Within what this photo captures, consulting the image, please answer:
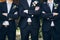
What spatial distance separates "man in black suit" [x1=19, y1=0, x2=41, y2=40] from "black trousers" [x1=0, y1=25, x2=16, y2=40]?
0.36ft

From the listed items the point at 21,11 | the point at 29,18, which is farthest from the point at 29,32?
the point at 21,11

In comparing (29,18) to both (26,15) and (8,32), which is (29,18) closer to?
(26,15)

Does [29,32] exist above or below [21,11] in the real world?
below

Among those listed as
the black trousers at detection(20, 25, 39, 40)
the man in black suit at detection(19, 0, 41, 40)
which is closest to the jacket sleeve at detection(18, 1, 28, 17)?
the man in black suit at detection(19, 0, 41, 40)

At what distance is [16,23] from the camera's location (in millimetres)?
3381

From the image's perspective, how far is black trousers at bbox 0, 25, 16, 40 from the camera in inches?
133

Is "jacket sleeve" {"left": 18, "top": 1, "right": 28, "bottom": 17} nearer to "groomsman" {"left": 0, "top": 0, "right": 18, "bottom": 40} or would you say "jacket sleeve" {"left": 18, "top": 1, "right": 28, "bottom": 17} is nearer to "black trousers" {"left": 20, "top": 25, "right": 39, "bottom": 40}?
"groomsman" {"left": 0, "top": 0, "right": 18, "bottom": 40}

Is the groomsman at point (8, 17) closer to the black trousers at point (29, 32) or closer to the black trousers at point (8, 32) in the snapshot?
the black trousers at point (8, 32)

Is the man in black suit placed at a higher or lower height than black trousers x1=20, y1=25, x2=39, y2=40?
higher

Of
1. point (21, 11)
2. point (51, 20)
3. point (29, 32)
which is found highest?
point (21, 11)

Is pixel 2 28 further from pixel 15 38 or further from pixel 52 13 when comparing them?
pixel 52 13

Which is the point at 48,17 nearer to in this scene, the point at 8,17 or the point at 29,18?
the point at 29,18

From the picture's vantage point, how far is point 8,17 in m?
3.36

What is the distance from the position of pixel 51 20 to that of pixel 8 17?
0.57 meters
